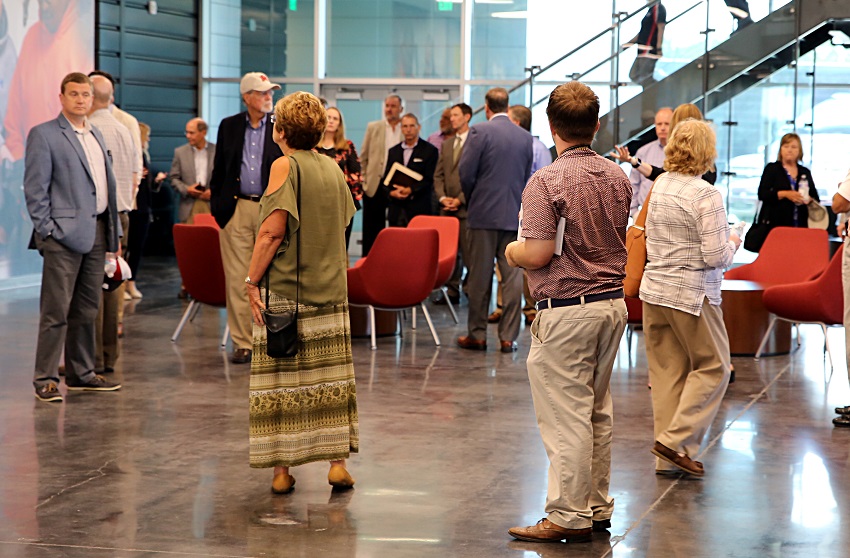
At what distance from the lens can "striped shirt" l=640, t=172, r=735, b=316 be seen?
4496 millimetres

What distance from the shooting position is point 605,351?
12.4 feet

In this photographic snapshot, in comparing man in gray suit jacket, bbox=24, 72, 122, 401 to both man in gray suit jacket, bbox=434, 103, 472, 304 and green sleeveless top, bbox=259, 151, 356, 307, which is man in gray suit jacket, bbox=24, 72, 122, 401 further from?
man in gray suit jacket, bbox=434, 103, 472, 304

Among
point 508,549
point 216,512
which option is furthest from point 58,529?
point 508,549

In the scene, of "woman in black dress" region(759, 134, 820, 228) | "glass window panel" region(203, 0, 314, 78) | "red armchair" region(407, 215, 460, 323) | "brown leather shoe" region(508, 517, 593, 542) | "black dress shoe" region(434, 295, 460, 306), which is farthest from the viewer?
"glass window panel" region(203, 0, 314, 78)

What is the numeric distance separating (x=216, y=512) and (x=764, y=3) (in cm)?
904

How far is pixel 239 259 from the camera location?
7.18m

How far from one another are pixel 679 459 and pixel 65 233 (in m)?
3.20

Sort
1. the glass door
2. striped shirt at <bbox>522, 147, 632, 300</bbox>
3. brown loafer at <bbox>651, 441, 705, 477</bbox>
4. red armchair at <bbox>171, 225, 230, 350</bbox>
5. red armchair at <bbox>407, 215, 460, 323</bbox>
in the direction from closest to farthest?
striped shirt at <bbox>522, 147, 632, 300</bbox> < brown loafer at <bbox>651, 441, 705, 477</bbox> < red armchair at <bbox>171, 225, 230, 350</bbox> < red armchair at <bbox>407, 215, 460, 323</bbox> < the glass door

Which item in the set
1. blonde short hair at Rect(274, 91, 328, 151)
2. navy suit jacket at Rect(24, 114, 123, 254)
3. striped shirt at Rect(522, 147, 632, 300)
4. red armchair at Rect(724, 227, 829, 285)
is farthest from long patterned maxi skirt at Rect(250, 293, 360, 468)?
red armchair at Rect(724, 227, 829, 285)

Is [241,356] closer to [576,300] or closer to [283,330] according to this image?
[283,330]

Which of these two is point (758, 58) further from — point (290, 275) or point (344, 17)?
point (290, 275)

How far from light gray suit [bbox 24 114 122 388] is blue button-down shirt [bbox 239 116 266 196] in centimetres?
103

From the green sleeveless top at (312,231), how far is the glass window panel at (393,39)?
1164 cm

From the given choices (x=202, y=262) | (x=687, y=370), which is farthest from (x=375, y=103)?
(x=687, y=370)
